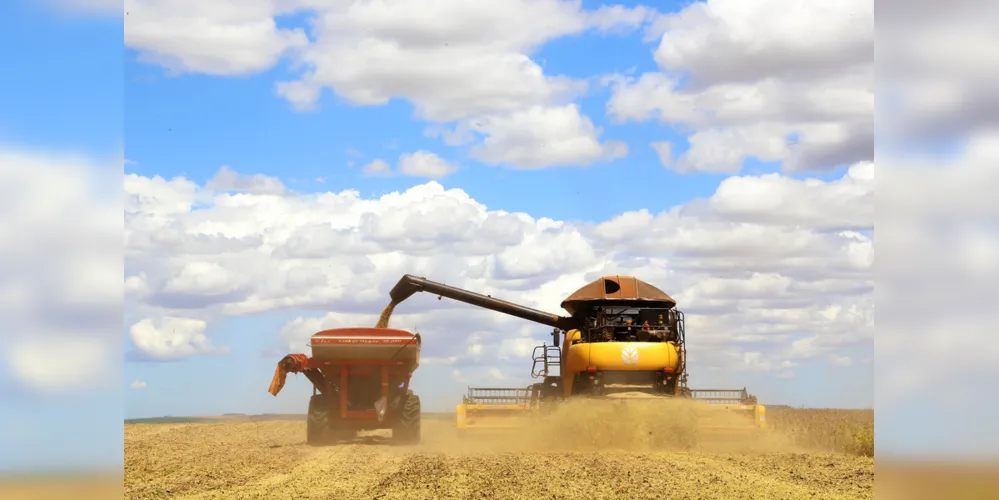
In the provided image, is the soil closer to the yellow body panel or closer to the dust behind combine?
the dust behind combine

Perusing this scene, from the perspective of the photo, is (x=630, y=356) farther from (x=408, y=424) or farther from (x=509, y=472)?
(x=408, y=424)

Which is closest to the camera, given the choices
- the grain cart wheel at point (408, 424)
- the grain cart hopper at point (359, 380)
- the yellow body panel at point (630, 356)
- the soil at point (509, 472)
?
the soil at point (509, 472)

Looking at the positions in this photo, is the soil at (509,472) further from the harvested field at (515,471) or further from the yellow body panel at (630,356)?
the yellow body panel at (630,356)

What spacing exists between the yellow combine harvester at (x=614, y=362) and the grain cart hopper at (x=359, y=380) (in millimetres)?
1963

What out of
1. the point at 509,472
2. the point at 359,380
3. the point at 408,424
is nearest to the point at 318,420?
the point at 359,380

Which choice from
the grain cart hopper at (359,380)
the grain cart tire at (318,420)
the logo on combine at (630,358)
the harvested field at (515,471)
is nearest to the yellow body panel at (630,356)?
the logo on combine at (630,358)

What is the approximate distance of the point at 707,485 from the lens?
15.6 meters

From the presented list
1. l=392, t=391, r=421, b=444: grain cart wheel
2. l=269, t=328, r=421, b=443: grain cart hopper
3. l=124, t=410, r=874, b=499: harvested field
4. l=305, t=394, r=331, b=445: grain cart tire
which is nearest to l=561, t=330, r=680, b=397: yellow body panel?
l=124, t=410, r=874, b=499: harvested field

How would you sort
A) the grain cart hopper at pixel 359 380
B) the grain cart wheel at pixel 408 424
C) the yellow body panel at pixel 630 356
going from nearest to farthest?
the yellow body panel at pixel 630 356, the grain cart hopper at pixel 359 380, the grain cart wheel at pixel 408 424

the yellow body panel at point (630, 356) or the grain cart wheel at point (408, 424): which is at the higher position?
the yellow body panel at point (630, 356)

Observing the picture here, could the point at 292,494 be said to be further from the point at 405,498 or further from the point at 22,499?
the point at 22,499

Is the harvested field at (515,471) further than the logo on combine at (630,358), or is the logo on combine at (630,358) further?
the logo on combine at (630,358)

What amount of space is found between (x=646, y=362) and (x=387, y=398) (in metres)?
8.06

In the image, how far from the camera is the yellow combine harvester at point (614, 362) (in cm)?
2341
